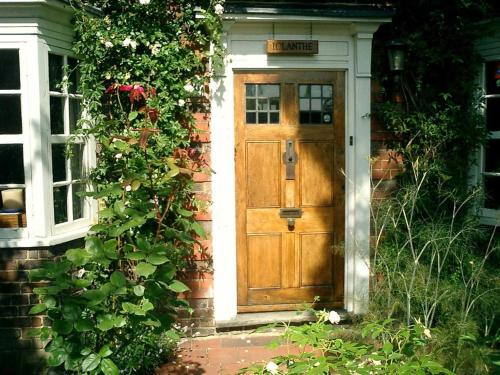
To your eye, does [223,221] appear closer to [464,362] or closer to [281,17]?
[281,17]

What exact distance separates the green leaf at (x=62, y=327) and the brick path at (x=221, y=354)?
6.53 feet

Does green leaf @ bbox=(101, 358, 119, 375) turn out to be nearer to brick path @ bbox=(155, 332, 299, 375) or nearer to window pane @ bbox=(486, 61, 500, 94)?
brick path @ bbox=(155, 332, 299, 375)

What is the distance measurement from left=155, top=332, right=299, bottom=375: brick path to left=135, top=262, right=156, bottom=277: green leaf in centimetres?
182

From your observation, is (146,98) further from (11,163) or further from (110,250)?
(110,250)

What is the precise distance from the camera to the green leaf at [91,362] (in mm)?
3043

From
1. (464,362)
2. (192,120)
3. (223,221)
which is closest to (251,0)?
(192,120)

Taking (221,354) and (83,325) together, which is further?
(221,354)

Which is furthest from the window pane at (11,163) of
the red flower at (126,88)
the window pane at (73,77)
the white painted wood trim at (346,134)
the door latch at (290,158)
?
the door latch at (290,158)

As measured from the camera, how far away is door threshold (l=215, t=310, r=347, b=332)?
18.7ft

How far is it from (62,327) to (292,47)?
12.1ft

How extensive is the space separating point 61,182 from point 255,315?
2334 mm

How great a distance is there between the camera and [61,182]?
508cm

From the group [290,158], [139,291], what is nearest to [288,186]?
[290,158]

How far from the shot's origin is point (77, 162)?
5410 millimetres
